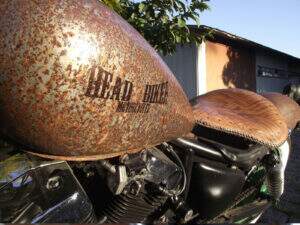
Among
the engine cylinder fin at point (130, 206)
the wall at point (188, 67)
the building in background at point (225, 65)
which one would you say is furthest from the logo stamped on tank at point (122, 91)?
the wall at point (188, 67)

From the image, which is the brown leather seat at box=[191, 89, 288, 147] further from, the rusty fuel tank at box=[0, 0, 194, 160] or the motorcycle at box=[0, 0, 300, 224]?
the rusty fuel tank at box=[0, 0, 194, 160]

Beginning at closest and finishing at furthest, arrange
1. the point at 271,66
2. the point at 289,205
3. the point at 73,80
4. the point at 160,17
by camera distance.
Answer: the point at 73,80, the point at 289,205, the point at 160,17, the point at 271,66

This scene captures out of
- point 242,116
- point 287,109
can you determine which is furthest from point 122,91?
point 287,109

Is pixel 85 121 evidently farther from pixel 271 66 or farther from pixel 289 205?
pixel 271 66

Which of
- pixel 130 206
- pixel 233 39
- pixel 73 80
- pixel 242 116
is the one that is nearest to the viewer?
pixel 73 80

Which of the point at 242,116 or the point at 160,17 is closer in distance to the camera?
the point at 242,116

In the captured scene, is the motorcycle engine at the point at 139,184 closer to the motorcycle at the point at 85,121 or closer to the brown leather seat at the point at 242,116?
the motorcycle at the point at 85,121

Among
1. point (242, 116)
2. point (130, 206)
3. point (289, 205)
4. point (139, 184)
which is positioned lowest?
point (289, 205)

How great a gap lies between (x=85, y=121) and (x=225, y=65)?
13719 mm

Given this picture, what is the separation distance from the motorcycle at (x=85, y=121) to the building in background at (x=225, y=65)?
331 inches

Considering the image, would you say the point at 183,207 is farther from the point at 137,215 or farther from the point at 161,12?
the point at 161,12

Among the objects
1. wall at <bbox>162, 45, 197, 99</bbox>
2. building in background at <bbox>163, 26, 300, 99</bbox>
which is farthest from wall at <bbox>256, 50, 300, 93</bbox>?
wall at <bbox>162, 45, 197, 99</bbox>

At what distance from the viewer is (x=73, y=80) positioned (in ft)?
4.18

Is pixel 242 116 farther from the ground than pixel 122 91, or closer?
closer
